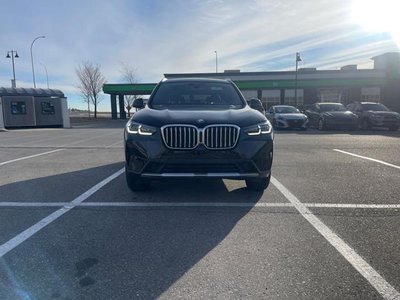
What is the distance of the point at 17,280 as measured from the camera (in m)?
2.72

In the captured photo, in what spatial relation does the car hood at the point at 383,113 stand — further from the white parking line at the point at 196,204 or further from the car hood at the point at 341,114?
the white parking line at the point at 196,204

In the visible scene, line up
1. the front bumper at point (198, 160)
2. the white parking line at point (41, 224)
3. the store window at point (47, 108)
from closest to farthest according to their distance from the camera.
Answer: the white parking line at point (41, 224) < the front bumper at point (198, 160) < the store window at point (47, 108)

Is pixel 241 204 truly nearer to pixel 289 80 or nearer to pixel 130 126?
pixel 130 126

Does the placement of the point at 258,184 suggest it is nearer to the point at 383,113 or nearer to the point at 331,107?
the point at 383,113

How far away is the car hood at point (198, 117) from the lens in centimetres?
454

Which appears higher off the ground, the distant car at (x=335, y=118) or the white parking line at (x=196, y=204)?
the distant car at (x=335, y=118)

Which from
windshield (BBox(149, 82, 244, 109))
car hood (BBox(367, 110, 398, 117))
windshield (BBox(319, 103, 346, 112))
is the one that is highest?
windshield (BBox(149, 82, 244, 109))

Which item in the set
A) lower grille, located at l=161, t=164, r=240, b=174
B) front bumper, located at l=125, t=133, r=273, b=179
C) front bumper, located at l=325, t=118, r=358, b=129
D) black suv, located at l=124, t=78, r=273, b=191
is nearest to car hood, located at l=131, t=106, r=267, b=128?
black suv, located at l=124, t=78, r=273, b=191

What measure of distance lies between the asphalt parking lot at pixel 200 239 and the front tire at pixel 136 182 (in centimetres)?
15

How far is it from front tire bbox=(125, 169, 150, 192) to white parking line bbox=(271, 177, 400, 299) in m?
2.20

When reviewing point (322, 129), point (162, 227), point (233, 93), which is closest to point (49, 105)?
point (322, 129)

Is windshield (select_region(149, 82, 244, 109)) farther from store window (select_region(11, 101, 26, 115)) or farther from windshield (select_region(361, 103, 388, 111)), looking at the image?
store window (select_region(11, 101, 26, 115))

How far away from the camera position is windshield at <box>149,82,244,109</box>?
5770mm

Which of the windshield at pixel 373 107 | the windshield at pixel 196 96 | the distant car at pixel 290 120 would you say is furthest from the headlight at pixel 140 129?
the windshield at pixel 373 107
